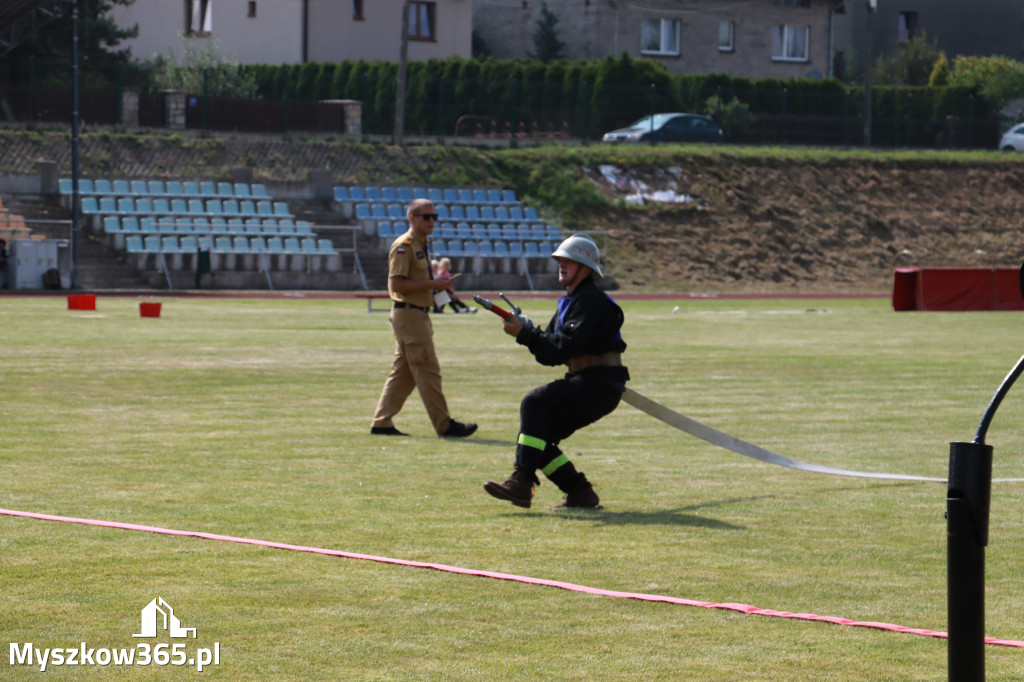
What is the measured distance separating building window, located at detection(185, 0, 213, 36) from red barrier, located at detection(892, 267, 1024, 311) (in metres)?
42.6

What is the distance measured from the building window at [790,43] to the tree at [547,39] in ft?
40.2

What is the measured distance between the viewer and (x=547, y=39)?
74.4 meters


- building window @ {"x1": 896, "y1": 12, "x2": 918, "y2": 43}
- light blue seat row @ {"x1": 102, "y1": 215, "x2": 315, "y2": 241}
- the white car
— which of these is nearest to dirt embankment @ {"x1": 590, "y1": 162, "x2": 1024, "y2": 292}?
the white car

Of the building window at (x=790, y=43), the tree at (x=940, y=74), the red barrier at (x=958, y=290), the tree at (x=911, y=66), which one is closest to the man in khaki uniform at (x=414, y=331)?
the red barrier at (x=958, y=290)

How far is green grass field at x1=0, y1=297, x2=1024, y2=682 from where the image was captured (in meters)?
6.59

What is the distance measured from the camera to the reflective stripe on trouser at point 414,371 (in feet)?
45.3

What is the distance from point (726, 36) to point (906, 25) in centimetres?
1626

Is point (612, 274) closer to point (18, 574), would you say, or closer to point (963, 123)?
point (963, 123)

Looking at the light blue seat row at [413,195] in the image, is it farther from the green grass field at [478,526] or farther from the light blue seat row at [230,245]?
the green grass field at [478,526]

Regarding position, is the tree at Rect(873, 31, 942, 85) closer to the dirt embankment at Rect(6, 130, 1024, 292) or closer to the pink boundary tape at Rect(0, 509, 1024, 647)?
the dirt embankment at Rect(6, 130, 1024, 292)

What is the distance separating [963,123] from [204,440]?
65508 mm

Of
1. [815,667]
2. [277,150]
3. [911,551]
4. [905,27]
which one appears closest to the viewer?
[815,667]

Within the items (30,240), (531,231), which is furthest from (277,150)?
(30,240)

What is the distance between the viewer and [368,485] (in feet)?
36.5
